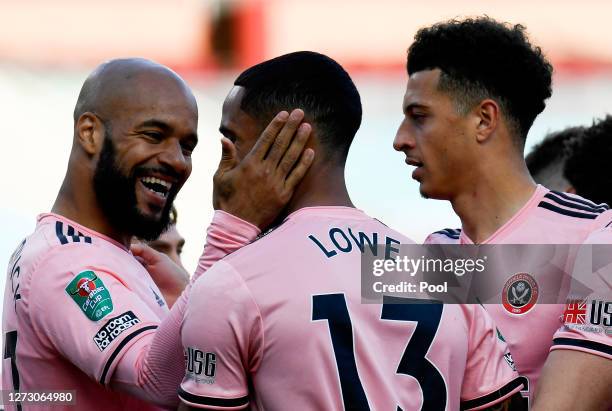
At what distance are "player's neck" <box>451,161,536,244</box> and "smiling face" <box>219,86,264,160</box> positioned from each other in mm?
1093

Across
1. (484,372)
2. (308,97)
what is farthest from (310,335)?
(308,97)

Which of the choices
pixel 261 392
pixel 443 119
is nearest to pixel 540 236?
pixel 443 119

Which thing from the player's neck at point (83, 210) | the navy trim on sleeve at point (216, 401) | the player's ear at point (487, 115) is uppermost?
the player's ear at point (487, 115)

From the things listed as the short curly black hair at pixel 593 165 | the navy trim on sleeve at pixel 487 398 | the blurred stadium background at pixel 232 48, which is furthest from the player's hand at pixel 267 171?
the blurred stadium background at pixel 232 48

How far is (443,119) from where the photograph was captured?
3754 mm

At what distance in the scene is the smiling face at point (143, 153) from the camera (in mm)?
3684

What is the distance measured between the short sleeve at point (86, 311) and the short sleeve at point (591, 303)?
1270 mm

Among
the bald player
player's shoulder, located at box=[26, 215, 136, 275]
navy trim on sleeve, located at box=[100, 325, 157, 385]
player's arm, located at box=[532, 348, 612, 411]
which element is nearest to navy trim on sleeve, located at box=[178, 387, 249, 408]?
the bald player

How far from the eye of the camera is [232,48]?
12.9 m

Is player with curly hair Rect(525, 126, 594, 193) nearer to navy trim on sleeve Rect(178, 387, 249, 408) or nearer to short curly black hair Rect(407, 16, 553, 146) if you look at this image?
short curly black hair Rect(407, 16, 553, 146)

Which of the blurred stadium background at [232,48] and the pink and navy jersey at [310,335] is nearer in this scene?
the pink and navy jersey at [310,335]

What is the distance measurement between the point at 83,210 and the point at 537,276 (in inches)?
62.3

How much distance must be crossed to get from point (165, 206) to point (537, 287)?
4.46 feet

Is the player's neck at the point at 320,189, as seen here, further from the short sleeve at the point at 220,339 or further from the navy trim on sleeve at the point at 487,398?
the navy trim on sleeve at the point at 487,398
